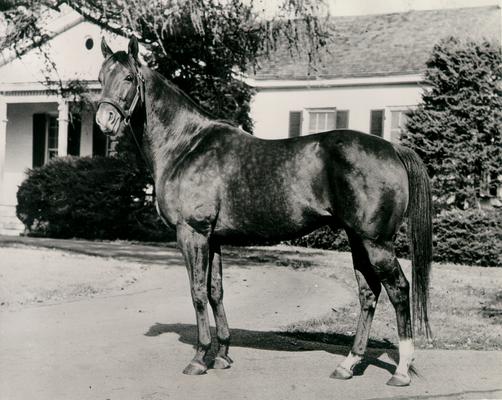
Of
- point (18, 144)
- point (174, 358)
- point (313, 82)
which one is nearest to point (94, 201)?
point (313, 82)

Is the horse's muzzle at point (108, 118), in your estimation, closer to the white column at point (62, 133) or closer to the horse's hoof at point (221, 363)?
the horse's hoof at point (221, 363)

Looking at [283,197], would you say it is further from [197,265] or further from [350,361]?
[350,361]

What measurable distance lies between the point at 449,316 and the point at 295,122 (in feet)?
49.8

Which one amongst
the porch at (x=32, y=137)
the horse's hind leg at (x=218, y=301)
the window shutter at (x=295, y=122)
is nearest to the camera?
the horse's hind leg at (x=218, y=301)

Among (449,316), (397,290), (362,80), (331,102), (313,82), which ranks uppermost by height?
(362,80)

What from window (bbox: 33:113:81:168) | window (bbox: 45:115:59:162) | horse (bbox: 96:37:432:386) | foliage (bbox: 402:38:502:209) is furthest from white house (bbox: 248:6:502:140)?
horse (bbox: 96:37:432:386)

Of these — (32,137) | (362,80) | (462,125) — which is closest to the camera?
(462,125)

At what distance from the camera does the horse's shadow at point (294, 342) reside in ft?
21.6

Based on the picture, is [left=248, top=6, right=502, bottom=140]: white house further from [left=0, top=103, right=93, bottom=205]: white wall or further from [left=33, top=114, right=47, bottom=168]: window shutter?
[left=0, top=103, right=93, bottom=205]: white wall

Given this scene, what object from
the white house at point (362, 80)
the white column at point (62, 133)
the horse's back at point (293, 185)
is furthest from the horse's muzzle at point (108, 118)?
the white column at point (62, 133)

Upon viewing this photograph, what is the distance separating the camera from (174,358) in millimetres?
6418

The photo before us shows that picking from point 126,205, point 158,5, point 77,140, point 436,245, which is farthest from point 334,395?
point 77,140

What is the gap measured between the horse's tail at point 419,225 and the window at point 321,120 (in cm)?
1841

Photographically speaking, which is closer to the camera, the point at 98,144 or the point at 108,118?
the point at 108,118
